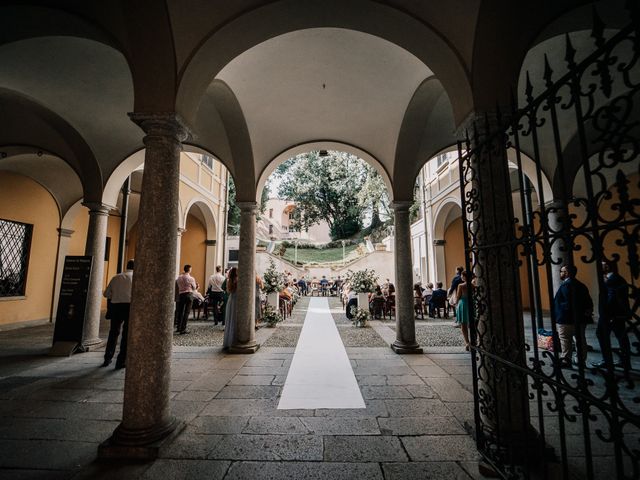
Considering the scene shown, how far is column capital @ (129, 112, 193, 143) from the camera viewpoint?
329 cm

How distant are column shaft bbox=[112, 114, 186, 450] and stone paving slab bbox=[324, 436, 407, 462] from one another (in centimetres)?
155

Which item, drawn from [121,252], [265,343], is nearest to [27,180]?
[121,252]

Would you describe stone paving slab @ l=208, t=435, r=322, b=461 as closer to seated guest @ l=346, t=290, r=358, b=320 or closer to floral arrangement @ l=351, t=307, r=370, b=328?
floral arrangement @ l=351, t=307, r=370, b=328

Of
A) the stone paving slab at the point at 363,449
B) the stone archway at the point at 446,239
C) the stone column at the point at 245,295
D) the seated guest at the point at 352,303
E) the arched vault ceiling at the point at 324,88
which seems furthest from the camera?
the stone archway at the point at 446,239

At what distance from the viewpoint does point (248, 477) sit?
2496 millimetres

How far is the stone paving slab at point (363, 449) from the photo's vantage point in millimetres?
2762

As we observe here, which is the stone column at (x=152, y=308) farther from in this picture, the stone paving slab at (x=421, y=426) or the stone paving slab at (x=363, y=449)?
the stone paving slab at (x=421, y=426)

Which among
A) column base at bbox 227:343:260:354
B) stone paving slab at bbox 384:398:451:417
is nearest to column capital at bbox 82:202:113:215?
column base at bbox 227:343:260:354

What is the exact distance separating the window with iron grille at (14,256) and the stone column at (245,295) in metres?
7.72

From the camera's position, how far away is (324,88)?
18.8 feet

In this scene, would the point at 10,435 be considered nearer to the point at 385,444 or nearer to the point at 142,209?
the point at 142,209

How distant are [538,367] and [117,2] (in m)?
5.05

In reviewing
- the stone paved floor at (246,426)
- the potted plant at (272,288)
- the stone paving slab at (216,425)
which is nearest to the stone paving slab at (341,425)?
the stone paved floor at (246,426)

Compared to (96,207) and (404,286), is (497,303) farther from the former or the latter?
(96,207)
